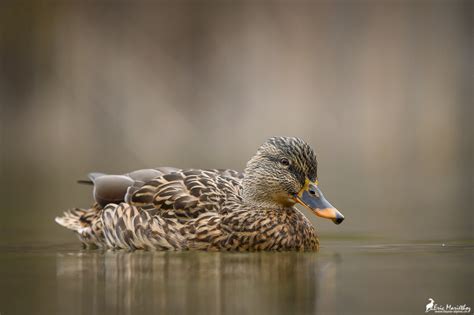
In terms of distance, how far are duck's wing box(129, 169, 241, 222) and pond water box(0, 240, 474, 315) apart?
0.42 m

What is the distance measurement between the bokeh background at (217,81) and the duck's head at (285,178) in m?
13.1

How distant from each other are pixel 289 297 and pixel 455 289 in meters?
0.99

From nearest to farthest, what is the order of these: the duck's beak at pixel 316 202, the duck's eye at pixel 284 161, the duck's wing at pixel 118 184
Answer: the duck's beak at pixel 316 202, the duck's eye at pixel 284 161, the duck's wing at pixel 118 184

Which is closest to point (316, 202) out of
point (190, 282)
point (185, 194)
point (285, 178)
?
point (285, 178)

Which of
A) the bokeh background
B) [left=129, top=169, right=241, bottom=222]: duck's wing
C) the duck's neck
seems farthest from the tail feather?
the bokeh background

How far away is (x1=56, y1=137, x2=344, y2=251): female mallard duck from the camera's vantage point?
27.1ft

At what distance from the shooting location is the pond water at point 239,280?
19.6 feet

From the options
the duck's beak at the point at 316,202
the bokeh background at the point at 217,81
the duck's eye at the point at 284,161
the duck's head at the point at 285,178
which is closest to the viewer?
the duck's beak at the point at 316,202

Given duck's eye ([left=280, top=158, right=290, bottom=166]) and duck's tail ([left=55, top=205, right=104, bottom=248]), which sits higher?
duck's eye ([left=280, top=158, right=290, bottom=166])

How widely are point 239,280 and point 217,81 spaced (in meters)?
18.9

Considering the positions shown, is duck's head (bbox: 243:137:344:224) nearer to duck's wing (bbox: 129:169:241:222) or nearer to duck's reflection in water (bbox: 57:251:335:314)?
duck's wing (bbox: 129:169:241:222)
